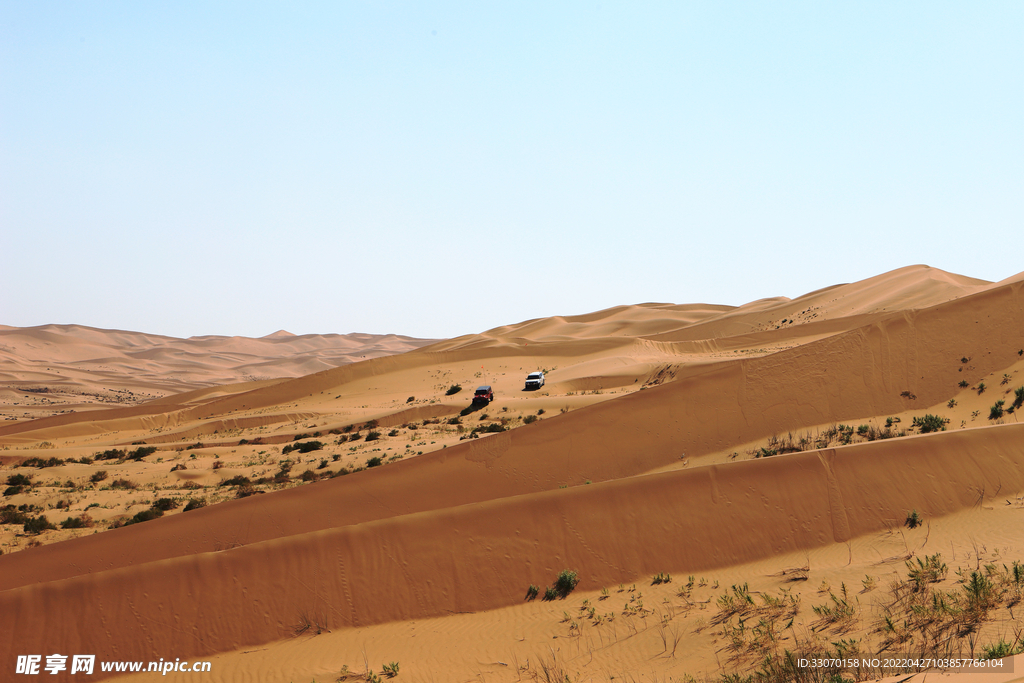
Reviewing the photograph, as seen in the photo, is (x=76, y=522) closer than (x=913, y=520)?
No

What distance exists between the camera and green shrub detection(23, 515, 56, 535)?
1630cm

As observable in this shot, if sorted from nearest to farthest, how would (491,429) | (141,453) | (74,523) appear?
(74,523)
(491,429)
(141,453)

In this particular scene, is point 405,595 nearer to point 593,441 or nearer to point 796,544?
point 796,544

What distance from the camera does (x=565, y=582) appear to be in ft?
36.0

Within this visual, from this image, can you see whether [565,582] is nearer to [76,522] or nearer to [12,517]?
[76,522]

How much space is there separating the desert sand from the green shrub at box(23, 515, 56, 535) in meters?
Result: 0.11

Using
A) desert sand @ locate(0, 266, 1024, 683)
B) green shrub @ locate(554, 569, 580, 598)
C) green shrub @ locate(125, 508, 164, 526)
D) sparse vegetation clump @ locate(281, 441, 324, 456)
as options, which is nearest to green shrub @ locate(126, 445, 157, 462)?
desert sand @ locate(0, 266, 1024, 683)

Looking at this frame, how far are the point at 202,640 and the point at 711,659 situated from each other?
7729 mm

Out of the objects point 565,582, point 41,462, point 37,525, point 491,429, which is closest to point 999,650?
point 565,582

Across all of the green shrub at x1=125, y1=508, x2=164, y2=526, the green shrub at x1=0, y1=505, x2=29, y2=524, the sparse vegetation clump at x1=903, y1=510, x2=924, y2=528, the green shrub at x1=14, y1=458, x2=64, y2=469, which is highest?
the green shrub at x1=14, y1=458, x2=64, y2=469

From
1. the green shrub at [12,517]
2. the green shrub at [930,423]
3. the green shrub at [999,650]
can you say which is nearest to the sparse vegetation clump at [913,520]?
the green shrub at [930,423]

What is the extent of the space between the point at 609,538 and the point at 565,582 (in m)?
1.42

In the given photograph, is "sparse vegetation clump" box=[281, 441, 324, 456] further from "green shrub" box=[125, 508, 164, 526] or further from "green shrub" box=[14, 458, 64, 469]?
"green shrub" box=[125, 508, 164, 526]

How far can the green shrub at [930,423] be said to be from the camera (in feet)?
54.3
